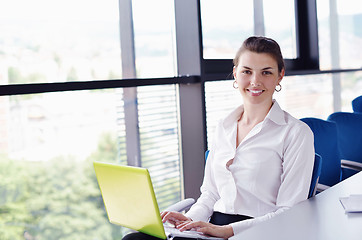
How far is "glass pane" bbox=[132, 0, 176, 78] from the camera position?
126 inches

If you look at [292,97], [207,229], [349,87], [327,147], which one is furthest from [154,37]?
[349,87]

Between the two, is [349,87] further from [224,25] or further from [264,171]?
[264,171]

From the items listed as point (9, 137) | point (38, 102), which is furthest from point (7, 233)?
point (38, 102)

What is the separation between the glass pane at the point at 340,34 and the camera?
591 cm

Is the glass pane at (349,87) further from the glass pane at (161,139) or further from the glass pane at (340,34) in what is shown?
the glass pane at (161,139)

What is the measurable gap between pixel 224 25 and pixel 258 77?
167 cm

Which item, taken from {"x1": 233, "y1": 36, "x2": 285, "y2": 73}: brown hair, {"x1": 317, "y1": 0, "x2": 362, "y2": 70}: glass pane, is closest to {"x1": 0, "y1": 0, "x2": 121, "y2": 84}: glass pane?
{"x1": 233, "y1": 36, "x2": 285, "y2": 73}: brown hair

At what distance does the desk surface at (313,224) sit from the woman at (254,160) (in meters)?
0.15

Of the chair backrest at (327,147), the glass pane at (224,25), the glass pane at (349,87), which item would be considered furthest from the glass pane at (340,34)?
the chair backrest at (327,147)

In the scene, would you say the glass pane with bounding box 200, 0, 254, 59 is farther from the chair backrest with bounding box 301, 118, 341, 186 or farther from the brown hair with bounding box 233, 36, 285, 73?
the brown hair with bounding box 233, 36, 285, 73

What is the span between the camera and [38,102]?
2631mm

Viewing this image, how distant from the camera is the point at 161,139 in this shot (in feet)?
10.9

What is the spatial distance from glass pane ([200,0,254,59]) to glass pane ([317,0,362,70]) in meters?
1.91

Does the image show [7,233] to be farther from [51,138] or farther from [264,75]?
[264,75]
